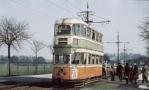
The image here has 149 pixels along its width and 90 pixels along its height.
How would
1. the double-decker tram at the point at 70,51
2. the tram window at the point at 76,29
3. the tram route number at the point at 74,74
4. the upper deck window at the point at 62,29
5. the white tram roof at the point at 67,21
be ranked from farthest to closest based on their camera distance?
the white tram roof at the point at 67,21
the tram window at the point at 76,29
the upper deck window at the point at 62,29
the tram route number at the point at 74,74
the double-decker tram at the point at 70,51

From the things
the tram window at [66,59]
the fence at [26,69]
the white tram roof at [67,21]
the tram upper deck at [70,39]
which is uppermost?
the white tram roof at [67,21]

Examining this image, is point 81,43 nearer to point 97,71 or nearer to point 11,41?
point 97,71

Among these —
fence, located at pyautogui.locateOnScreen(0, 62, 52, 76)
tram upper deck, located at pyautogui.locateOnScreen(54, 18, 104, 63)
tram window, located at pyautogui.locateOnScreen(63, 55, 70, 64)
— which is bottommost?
fence, located at pyautogui.locateOnScreen(0, 62, 52, 76)

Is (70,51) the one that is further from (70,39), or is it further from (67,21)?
(67,21)

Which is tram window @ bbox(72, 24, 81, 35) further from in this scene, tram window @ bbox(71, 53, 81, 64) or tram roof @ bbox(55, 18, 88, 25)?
tram window @ bbox(71, 53, 81, 64)

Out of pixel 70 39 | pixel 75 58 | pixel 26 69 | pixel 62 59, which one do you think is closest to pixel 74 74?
pixel 75 58

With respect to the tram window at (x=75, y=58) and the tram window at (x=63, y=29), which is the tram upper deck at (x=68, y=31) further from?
the tram window at (x=75, y=58)

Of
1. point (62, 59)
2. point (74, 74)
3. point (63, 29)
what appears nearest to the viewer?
point (62, 59)

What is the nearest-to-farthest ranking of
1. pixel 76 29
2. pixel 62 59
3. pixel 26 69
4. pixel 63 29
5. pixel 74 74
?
pixel 62 59
pixel 74 74
pixel 63 29
pixel 76 29
pixel 26 69

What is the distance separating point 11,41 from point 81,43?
16.9m

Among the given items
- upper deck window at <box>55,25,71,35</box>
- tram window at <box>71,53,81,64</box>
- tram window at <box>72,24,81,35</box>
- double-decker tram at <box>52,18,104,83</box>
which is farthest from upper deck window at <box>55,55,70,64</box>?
tram window at <box>72,24,81,35</box>

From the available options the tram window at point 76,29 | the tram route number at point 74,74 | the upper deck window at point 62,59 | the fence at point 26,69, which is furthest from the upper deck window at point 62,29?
the fence at point 26,69

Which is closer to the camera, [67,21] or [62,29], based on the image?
[62,29]

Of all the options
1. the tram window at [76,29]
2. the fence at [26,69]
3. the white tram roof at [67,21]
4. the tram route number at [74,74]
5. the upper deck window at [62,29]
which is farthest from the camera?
the fence at [26,69]
